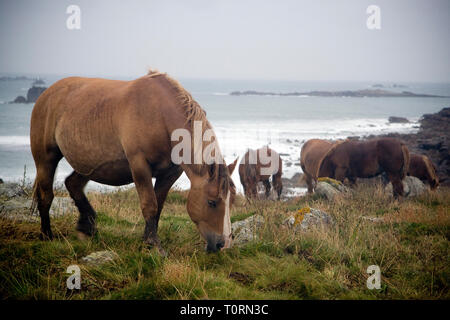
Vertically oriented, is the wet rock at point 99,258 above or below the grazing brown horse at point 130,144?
below

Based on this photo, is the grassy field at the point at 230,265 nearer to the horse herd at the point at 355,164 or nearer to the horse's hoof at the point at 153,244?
the horse's hoof at the point at 153,244

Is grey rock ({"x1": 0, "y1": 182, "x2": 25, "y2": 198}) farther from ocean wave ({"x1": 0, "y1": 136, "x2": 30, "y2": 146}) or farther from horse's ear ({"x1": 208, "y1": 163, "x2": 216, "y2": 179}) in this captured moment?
ocean wave ({"x1": 0, "y1": 136, "x2": 30, "y2": 146})

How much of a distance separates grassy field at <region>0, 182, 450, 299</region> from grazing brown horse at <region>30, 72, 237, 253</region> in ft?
1.25

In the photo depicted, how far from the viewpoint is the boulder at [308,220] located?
5887mm

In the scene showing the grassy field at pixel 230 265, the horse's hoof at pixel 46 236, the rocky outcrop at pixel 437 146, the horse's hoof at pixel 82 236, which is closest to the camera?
the grassy field at pixel 230 265

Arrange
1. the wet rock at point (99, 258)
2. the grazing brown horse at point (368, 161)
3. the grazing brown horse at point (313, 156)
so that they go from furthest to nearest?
1. the grazing brown horse at point (313, 156)
2. the grazing brown horse at point (368, 161)
3. the wet rock at point (99, 258)

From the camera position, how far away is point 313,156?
14031 mm

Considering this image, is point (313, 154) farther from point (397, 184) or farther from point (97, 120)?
point (97, 120)

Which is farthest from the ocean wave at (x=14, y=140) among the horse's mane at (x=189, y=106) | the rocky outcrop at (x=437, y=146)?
the rocky outcrop at (x=437, y=146)

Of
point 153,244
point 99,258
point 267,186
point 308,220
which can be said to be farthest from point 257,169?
point 99,258

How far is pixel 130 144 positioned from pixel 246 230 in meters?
2.31

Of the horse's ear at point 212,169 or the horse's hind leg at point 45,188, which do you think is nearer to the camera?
the horse's ear at point 212,169

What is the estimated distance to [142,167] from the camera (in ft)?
13.9
